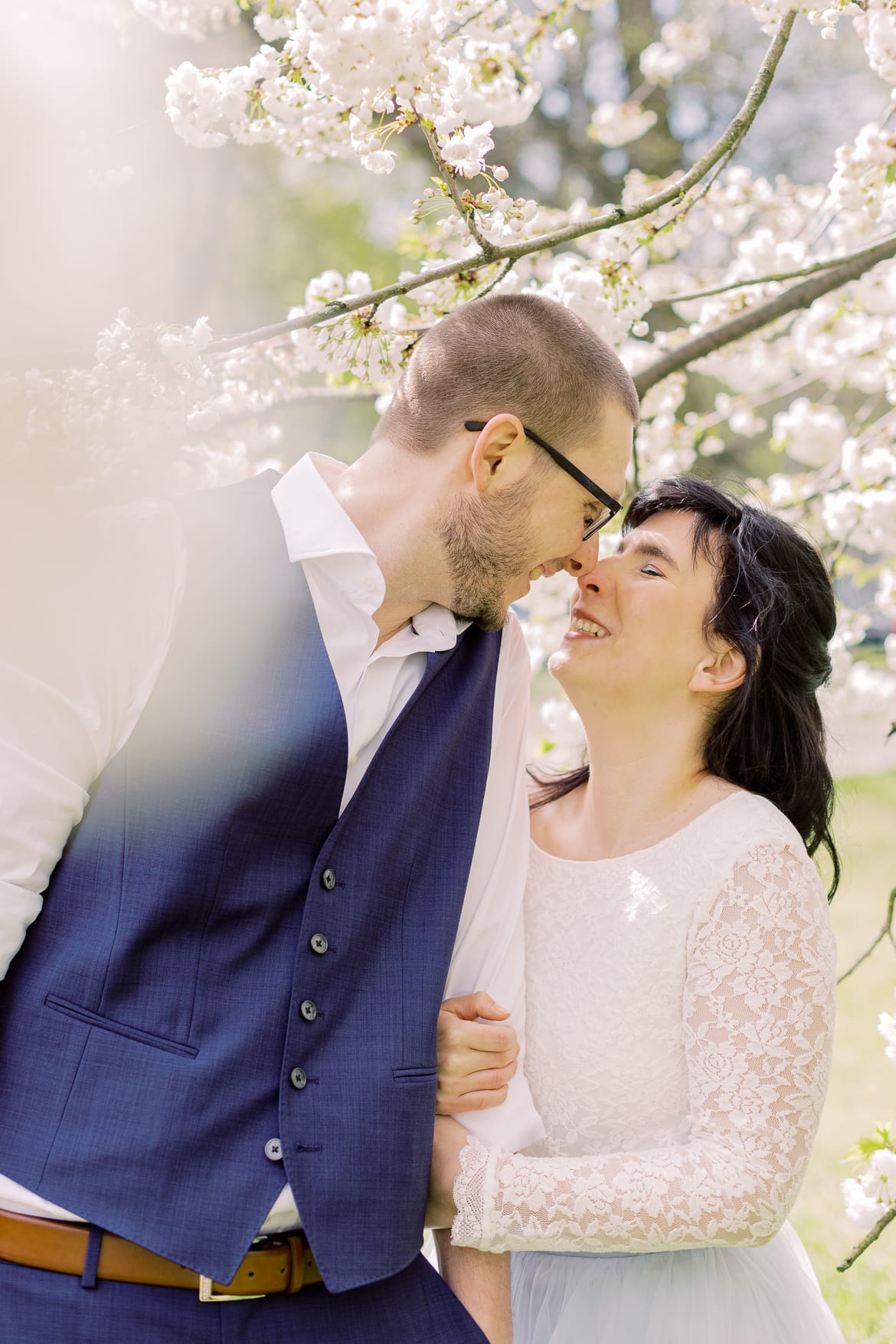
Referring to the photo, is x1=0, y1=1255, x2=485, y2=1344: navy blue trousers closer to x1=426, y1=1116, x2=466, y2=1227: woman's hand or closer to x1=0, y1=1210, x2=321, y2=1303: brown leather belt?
x1=0, y1=1210, x2=321, y2=1303: brown leather belt

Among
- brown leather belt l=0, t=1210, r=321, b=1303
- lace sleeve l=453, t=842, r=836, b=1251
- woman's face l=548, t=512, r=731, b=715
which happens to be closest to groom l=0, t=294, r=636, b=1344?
brown leather belt l=0, t=1210, r=321, b=1303

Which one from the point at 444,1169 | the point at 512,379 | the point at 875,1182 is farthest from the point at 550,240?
the point at 875,1182

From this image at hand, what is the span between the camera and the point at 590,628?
2.35 meters

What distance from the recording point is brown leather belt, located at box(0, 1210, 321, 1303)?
1528 mm

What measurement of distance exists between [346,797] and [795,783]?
1.00 m

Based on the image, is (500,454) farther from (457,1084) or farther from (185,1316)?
(185,1316)

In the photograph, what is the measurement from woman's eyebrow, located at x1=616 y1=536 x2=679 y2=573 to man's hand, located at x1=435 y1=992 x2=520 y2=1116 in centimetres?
96

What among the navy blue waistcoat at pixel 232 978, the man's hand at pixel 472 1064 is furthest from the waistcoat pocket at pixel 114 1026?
the man's hand at pixel 472 1064

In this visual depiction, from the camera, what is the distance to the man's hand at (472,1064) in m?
1.84

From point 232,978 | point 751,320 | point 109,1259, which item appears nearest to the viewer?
point 109,1259

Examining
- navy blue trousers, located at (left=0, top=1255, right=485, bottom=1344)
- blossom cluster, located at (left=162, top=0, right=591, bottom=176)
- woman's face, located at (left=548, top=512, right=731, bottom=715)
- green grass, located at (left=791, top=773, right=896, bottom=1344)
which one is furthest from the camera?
green grass, located at (left=791, top=773, right=896, bottom=1344)

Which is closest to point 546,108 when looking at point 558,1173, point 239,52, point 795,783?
point 239,52

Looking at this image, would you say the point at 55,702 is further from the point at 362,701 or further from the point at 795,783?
the point at 795,783

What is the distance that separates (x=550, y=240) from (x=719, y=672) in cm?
89
